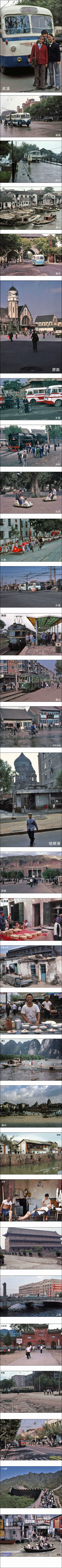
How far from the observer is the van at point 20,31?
10.3 m

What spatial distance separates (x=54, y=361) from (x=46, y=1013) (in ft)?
21.3

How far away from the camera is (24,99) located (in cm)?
1030

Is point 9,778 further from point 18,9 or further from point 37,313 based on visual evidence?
point 18,9

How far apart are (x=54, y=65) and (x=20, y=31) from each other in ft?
1.49

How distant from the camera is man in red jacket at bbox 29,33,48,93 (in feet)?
33.9

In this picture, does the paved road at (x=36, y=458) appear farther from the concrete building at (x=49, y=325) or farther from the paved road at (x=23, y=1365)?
the paved road at (x=23, y=1365)

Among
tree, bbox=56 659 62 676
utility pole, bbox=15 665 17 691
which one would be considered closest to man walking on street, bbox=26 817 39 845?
utility pole, bbox=15 665 17 691

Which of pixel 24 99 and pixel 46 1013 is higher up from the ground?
pixel 24 99

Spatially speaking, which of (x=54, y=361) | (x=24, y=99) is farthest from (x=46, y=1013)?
(x=24, y=99)

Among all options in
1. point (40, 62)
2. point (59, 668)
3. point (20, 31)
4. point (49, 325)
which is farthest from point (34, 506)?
point (20, 31)

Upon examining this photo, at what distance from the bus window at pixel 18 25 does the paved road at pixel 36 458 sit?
12.7ft

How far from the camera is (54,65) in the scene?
34.2 ft

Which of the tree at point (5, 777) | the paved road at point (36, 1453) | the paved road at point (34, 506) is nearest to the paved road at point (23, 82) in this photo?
the paved road at point (34, 506)

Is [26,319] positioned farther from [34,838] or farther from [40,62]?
[34,838]
